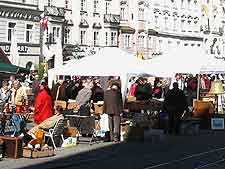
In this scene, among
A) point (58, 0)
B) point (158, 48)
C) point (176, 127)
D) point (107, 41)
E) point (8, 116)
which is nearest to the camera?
point (8, 116)

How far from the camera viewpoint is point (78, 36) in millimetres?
60031

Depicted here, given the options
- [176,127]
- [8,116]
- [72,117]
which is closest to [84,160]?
[72,117]

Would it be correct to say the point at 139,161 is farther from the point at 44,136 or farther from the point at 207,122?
the point at 207,122

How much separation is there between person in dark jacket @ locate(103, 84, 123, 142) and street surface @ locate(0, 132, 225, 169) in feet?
1.95

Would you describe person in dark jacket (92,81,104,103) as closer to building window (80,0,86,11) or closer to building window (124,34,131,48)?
building window (80,0,86,11)

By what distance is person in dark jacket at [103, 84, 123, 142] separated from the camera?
1755 cm

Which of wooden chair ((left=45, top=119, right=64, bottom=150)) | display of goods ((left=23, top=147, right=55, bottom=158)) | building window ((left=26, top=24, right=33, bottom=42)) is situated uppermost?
building window ((left=26, top=24, right=33, bottom=42))

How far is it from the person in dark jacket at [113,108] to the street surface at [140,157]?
0.60 m

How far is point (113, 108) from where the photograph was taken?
1753 cm

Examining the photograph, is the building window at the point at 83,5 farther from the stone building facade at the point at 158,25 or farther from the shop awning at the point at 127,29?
the stone building facade at the point at 158,25

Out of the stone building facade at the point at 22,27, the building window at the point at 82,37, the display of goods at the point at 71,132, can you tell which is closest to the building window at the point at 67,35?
the building window at the point at 82,37

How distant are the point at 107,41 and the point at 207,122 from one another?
4229 cm

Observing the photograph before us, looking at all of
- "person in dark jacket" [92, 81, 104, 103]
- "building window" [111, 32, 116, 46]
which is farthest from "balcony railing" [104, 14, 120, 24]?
"person in dark jacket" [92, 81, 104, 103]

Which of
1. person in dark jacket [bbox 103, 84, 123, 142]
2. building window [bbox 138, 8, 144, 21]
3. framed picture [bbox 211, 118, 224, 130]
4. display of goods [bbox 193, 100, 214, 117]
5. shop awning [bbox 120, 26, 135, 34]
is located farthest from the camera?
building window [bbox 138, 8, 144, 21]
